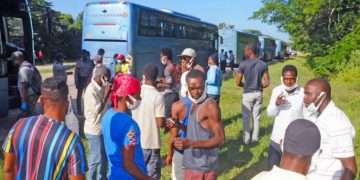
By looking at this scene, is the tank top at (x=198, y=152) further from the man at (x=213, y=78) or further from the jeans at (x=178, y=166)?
the man at (x=213, y=78)

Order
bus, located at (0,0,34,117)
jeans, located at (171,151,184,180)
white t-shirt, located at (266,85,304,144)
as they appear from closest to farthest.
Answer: jeans, located at (171,151,184,180) < white t-shirt, located at (266,85,304,144) < bus, located at (0,0,34,117)

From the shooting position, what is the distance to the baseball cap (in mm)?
2561

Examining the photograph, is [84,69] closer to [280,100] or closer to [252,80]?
[252,80]

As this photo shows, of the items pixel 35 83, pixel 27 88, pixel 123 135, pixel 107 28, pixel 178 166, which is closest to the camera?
pixel 123 135

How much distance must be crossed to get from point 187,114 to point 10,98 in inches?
292

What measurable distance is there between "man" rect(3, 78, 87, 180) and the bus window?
9486 millimetres

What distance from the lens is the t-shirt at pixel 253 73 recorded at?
8.65 m

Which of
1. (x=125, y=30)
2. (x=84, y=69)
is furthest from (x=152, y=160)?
(x=125, y=30)

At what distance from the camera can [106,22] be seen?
18.6m

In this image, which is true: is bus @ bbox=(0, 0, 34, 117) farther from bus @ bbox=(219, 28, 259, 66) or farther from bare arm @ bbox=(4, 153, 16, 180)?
bus @ bbox=(219, 28, 259, 66)

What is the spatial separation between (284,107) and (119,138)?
7.56 feet

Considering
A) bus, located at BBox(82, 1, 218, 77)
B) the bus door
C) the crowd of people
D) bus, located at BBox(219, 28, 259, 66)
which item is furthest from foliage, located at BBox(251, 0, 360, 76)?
the crowd of people

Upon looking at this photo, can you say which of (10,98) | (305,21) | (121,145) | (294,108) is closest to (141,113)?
(121,145)

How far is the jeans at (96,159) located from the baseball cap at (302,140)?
11.2 ft
